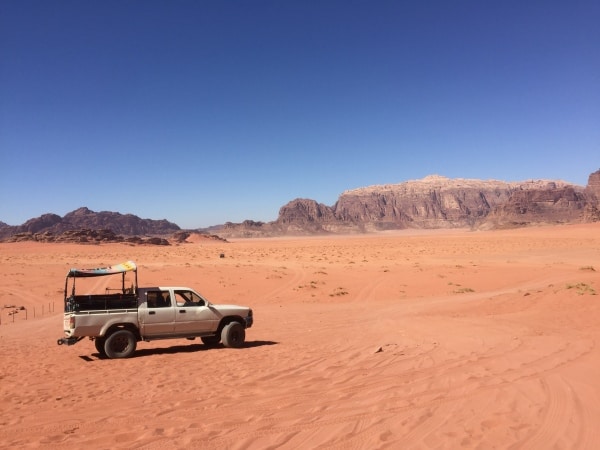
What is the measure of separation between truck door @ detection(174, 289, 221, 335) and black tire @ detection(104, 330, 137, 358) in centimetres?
118

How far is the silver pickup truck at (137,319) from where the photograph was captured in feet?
36.6

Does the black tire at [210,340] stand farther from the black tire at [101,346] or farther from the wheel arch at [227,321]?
the black tire at [101,346]

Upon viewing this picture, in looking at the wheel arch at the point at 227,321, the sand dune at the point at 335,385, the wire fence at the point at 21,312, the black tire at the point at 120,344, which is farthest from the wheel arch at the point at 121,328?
the wire fence at the point at 21,312

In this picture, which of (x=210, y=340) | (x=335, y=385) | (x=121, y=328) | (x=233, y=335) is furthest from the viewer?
(x=210, y=340)

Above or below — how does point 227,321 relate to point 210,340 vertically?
above

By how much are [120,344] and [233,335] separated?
9.39ft

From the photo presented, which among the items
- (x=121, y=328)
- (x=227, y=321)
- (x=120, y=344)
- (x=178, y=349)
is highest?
(x=121, y=328)

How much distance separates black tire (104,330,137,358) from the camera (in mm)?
11148

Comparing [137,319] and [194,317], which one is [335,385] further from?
[137,319]

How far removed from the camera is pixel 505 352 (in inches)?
408

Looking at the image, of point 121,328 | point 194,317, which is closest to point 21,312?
point 121,328

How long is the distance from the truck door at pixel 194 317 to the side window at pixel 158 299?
9.6 inches

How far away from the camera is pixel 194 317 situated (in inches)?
481

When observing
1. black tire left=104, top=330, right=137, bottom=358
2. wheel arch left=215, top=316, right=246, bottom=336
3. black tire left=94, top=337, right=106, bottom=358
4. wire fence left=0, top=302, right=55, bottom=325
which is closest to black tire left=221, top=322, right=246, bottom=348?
wheel arch left=215, top=316, right=246, bottom=336
